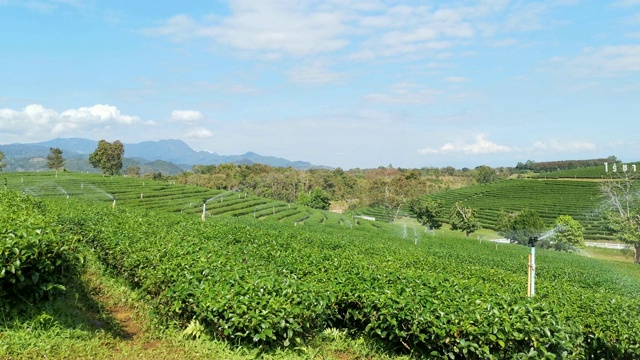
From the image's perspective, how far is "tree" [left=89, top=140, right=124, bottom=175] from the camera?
94.9m

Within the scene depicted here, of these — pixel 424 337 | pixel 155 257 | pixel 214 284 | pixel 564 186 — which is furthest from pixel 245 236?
pixel 564 186

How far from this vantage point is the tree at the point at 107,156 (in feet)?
311

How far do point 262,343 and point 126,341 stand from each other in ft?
6.80

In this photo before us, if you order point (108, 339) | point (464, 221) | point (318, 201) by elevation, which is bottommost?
point (464, 221)

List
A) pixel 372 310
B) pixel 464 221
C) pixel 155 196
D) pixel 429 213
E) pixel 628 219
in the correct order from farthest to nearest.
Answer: pixel 429 213, pixel 464 221, pixel 155 196, pixel 628 219, pixel 372 310

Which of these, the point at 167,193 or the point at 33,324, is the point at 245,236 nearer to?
the point at 33,324

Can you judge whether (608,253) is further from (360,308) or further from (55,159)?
(55,159)

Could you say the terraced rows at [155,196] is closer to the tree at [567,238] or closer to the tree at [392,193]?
the tree at [392,193]

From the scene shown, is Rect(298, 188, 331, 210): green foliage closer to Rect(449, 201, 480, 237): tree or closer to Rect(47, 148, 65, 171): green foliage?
Rect(449, 201, 480, 237): tree

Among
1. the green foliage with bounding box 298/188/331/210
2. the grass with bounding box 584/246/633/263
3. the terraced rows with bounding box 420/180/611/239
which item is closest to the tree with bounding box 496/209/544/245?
the grass with bounding box 584/246/633/263

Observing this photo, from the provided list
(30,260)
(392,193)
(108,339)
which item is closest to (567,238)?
(392,193)

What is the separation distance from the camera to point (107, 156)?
9550 cm

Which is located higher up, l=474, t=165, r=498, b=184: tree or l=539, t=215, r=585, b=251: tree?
l=474, t=165, r=498, b=184: tree

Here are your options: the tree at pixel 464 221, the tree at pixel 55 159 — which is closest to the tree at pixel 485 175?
the tree at pixel 464 221
